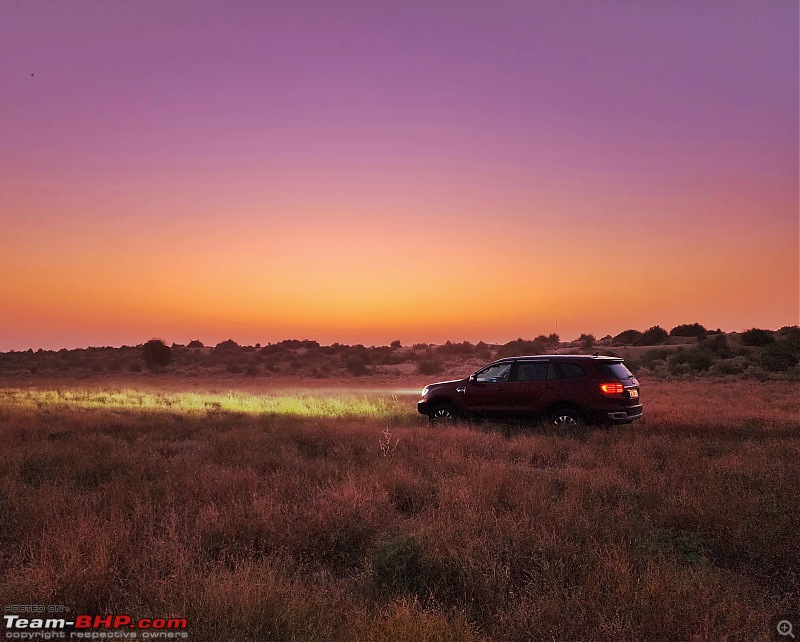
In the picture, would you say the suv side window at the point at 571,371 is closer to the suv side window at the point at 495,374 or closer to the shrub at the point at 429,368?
the suv side window at the point at 495,374

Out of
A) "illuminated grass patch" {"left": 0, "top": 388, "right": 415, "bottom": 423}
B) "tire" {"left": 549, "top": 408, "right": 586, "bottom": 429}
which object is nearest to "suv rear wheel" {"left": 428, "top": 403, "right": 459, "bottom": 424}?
"illuminated grass patch" {"left": 0, "top": 388, "right": 415, "bottom": 423}

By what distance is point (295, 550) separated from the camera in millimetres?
5484

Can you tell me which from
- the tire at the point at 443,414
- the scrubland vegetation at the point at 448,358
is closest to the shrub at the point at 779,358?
the scrubland vegetation at the point at 448,358

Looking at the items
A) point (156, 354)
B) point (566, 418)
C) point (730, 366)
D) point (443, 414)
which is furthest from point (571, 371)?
point (156, 354)

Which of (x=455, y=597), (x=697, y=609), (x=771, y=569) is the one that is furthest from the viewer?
(x=771, y=569)

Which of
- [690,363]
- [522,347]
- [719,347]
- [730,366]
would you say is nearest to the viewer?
[730,366]

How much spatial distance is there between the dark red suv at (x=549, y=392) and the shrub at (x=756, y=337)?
3846 cm

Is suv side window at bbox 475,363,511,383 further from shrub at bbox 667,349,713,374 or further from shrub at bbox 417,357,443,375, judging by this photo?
shrub at bbox 417,357,443,375

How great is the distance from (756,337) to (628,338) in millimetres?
18327

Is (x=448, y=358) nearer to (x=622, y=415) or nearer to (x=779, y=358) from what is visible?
(x=779, y=358)

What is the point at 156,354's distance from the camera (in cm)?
6084

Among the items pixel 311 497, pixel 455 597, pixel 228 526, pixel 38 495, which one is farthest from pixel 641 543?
pixel 38 495

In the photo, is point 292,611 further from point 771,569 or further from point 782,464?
point 782,464

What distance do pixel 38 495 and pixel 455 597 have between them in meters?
6.14
